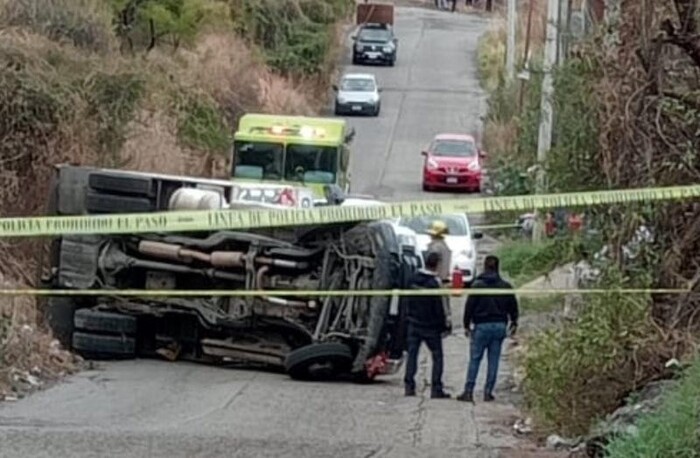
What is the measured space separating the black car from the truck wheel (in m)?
47.7

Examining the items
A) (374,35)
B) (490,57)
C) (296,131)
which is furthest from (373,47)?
(296,131)

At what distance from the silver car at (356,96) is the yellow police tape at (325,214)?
131 feet

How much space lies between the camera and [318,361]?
19.0 metres

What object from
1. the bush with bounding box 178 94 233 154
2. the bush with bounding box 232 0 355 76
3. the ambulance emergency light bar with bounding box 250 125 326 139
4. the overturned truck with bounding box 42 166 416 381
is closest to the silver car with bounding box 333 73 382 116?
the bush with bounding box 232 0 355 76

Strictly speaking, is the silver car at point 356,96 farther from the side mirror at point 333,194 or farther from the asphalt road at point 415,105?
the side mirror at point 333,194

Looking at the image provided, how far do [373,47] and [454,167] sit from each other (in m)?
22.1

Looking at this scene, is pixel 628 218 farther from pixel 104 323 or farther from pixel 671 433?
pixel 104 323

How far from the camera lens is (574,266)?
47.9 ft

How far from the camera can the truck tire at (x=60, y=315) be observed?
2059 cm

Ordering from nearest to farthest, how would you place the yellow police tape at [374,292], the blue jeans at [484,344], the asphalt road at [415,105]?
the yellow police tape at [374,292]
the blue jeans at [484,344]
the asphalt road at [415,105]

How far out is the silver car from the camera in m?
56.2

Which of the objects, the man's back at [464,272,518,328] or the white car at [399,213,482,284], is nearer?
the man's back at [464,272,518,328]

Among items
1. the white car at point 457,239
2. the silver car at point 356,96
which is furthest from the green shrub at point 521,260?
the silver car at point 356,96

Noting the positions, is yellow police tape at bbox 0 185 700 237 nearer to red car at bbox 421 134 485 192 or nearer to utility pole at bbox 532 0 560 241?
utility pole at bbox 532 0 560 241
